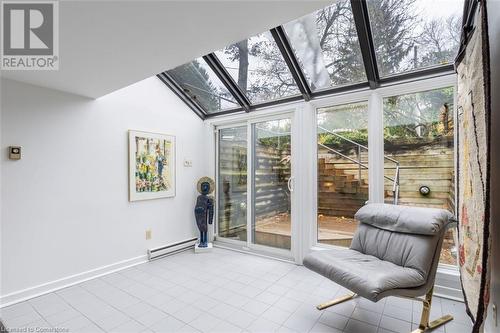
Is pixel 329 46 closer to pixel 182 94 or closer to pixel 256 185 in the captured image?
pixel 256 185

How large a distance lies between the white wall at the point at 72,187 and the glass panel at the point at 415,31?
2823mm

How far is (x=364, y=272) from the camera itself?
1899 mm

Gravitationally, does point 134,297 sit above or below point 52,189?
below

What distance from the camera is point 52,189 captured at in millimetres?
2674

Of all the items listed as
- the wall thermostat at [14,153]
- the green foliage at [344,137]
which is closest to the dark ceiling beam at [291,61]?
the green foliage at [344,137]

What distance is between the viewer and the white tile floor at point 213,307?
2008 millimetres

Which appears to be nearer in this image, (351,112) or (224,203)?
(351,112)

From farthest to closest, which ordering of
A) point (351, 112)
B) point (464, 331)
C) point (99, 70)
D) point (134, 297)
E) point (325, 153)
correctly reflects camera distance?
point (325, 153) → point (351, 112) → point (134, 297) → point (99, 70) → point (464, 331)

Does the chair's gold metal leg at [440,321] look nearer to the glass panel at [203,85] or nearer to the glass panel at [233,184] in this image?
the glass panel at [233,184]

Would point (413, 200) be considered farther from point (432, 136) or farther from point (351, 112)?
point (351, 112)

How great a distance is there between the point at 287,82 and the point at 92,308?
3.14 meters

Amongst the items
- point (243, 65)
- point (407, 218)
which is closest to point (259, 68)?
point (243, 65)

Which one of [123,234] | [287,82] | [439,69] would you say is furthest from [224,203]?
[439,69]

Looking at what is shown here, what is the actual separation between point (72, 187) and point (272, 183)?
2.46 metres
